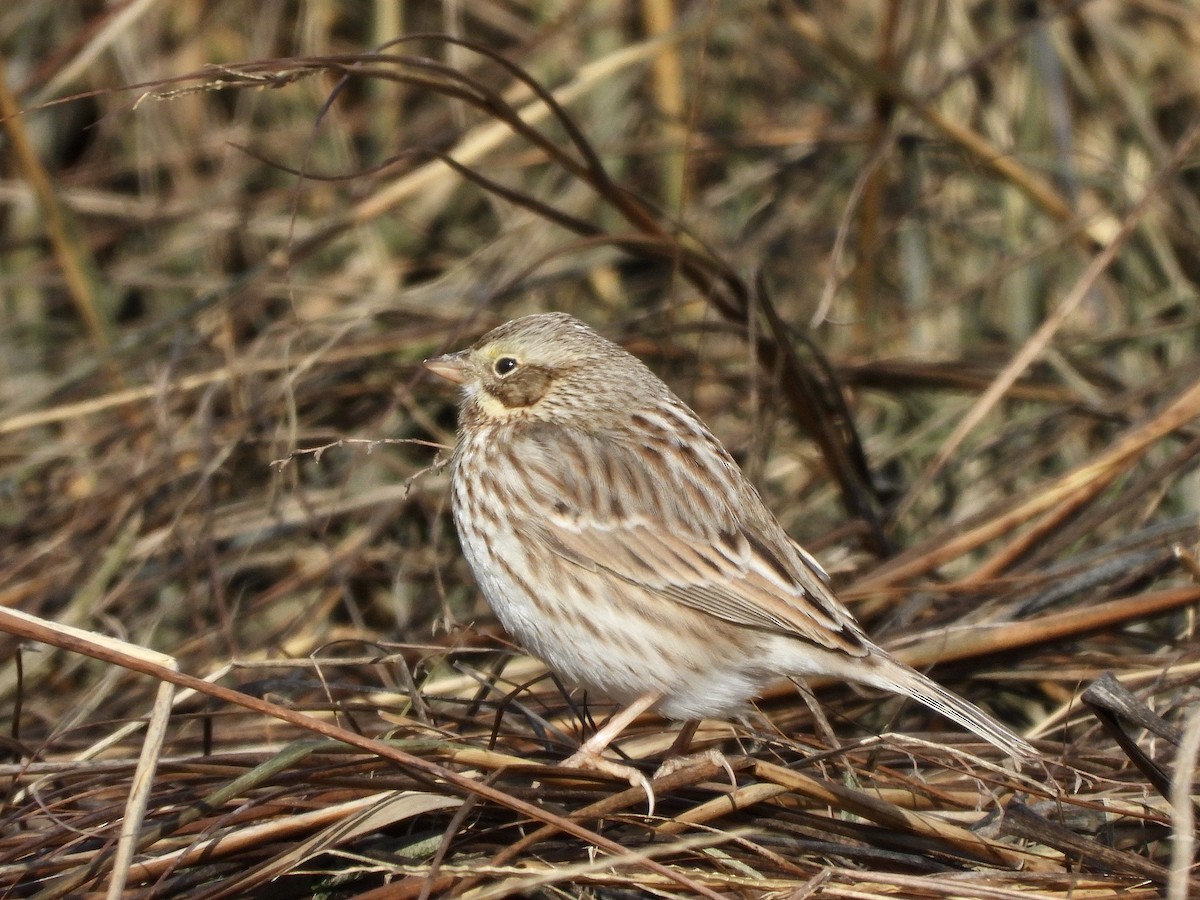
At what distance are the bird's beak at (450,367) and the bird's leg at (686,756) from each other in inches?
40.8

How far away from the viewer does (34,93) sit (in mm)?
5887

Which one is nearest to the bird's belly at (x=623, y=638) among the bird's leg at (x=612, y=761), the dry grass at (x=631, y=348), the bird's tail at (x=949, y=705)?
the bird's leg at (x=612, y=761)

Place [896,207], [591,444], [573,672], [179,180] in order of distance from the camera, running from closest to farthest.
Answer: [573,672] → [591,444] → [896,207] → [179,180]

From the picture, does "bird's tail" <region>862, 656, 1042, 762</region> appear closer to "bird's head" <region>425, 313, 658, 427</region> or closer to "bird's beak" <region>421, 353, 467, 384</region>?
"bird's head" <region>425, 313, 658, 427</region>

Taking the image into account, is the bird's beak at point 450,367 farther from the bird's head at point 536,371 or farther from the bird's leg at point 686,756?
the bird's leg at point 686,756

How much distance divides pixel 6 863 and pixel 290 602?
2.28 metres

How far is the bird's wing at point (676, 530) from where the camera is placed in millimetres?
3389

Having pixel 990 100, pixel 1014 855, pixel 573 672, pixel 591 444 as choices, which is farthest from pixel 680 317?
pixel 1014 855

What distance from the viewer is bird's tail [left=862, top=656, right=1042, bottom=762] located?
10.2 feet

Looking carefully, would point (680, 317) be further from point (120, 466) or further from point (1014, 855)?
point (1014, 855)

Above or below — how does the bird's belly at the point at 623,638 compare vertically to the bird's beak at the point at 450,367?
below

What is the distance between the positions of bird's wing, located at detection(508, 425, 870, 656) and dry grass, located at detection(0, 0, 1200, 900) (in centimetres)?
26

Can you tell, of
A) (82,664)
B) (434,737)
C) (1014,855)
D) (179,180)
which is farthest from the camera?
(179,180)

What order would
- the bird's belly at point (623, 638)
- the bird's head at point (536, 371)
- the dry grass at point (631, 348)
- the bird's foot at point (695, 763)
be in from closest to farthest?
the dry grass at point (631, 348) < the bird's foot at point (695, 763) < the bird's belly at point (623, 638) < the bird's head at point (536, 371)
